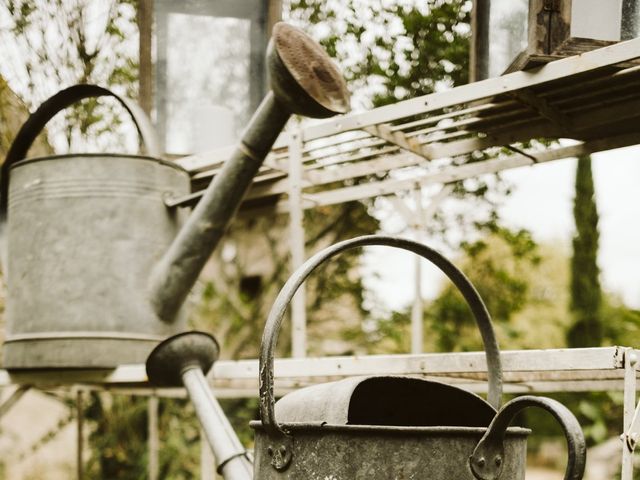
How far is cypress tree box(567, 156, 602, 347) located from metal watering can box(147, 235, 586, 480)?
23.9ft

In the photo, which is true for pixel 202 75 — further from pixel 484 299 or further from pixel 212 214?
pixel 484 299

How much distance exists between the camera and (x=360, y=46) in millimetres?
5215

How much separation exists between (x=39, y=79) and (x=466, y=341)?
11.8ft

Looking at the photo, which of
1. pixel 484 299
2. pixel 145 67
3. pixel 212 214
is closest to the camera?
pixel 212 214

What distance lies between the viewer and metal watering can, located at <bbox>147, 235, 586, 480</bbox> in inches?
60.5

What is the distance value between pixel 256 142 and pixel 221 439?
1.02 metres

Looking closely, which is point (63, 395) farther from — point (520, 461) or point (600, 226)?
point (600, 226)

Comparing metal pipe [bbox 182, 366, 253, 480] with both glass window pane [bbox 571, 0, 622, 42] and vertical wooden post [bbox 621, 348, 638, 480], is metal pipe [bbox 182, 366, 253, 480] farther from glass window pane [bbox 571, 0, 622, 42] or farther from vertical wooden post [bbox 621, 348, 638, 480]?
glass window pane [bbox 571, 0, 622, 42]

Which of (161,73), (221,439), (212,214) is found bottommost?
(221,439)

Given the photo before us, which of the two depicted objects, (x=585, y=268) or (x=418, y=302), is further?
(x=585, y=268)

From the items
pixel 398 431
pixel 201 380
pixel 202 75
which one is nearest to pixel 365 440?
pixel 398 431

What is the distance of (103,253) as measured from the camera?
3297mm

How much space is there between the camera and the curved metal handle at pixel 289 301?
1617mm

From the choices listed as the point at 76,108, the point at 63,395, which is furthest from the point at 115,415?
the point at 76,108
